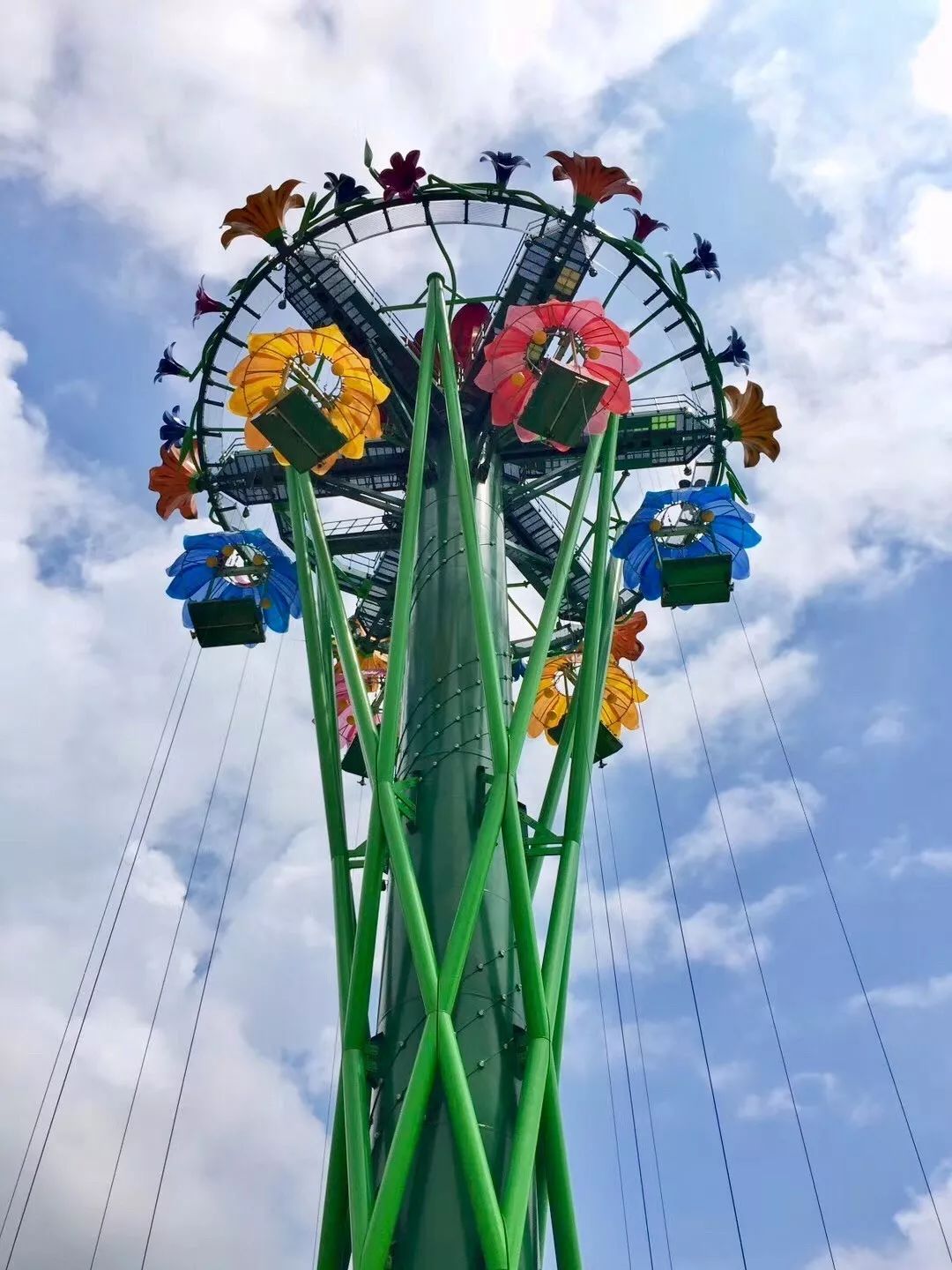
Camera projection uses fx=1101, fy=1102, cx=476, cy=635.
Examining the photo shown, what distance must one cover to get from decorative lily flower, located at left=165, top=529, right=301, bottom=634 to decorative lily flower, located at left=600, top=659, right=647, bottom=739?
557 cm

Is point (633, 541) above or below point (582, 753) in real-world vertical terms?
above

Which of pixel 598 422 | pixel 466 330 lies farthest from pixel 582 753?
pixel 466 330

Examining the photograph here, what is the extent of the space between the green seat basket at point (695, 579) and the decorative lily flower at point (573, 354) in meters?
3.06

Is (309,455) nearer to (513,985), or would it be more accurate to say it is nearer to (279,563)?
(279,563)

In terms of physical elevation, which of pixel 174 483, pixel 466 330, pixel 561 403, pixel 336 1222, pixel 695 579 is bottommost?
pixel 336 1222

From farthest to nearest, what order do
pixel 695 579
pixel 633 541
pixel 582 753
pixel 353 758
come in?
pixel 353 758, pixel 633 541, pixel 695 579, pixel 582 753

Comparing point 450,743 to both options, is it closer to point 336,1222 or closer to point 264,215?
point 336,1222

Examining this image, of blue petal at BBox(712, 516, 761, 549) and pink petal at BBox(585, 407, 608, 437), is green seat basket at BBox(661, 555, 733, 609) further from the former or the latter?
pink petal at BBox(585, 407, 608, 437)

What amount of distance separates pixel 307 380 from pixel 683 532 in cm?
617

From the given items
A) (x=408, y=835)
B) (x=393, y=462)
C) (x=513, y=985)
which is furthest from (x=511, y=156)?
(x=513, y=985)

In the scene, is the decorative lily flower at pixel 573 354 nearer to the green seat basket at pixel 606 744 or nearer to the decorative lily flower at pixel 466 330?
the decorative lily flower at pixel 466 330

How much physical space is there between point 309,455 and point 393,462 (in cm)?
619

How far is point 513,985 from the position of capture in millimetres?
11312

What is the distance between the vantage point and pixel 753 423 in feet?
61.1
